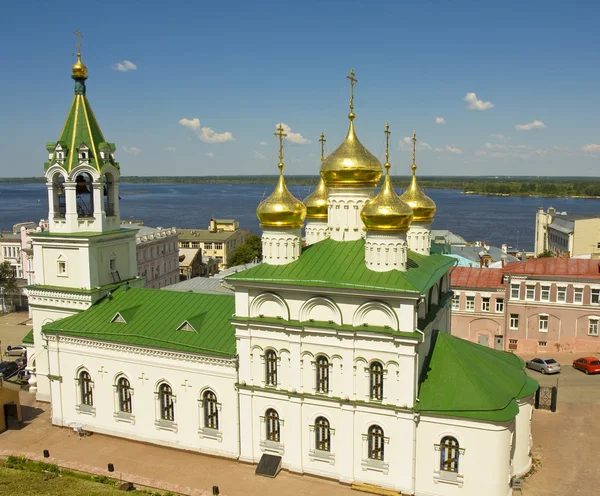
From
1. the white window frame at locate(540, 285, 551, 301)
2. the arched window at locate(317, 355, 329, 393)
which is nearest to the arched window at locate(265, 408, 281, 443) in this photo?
the arched window at locate(317, 355, 329, 393)

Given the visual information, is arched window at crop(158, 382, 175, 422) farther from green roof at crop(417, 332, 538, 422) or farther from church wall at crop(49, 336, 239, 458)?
green roof at crop(417, 332, 538, 422)

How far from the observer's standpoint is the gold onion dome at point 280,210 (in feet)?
55.6

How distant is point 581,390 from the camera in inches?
942

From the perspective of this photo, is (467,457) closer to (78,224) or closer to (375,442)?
(375,442)

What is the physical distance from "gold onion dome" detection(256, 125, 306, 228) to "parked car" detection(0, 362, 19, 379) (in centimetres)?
1644

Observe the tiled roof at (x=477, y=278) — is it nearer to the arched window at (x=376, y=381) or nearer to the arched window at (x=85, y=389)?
the arched window at (x=376, y=381)

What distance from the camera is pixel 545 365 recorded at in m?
26.1

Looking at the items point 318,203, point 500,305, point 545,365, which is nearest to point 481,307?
point 500,305

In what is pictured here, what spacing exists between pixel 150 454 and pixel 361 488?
23.0ft

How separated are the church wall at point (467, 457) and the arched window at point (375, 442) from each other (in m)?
1.04

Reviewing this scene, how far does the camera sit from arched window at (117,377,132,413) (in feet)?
63.3

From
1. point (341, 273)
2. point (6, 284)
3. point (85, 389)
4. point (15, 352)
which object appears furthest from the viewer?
point (6, 284)

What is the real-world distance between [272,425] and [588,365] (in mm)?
16620

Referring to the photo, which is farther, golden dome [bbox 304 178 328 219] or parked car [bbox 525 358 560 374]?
parked car [bbox 525 358 560 374]
